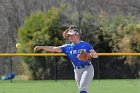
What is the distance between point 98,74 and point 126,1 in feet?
86.5

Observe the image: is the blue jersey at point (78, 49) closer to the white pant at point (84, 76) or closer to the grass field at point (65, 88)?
the white pant at point (84, 76)

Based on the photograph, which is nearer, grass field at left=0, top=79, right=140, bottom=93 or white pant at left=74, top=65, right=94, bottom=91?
white pant at left=74, top=65, right=94, bottom=91

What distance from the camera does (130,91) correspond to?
55.8ft

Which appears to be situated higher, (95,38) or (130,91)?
(95,38)

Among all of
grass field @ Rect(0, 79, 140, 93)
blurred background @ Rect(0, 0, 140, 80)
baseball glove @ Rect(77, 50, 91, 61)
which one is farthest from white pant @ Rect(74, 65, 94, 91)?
blurred background @ Rect(0, 0, 140, 80)

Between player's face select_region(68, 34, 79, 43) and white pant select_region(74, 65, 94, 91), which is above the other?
player's face select_region(68, 34, 79, 43)

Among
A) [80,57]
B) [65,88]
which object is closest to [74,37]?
[80,57]

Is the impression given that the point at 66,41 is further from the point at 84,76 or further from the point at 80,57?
the point at 80,57

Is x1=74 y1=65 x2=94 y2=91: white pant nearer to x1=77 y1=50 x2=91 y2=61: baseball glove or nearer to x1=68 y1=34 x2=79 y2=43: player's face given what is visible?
x1=77 y1=50 x2=91 y2=61: baseball glove

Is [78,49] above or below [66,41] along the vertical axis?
below

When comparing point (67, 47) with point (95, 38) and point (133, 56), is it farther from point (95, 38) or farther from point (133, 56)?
point (95, 38)

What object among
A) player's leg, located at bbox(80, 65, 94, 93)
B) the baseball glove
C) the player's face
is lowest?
player's leg, located at bbox(80, 65, 94, 93)

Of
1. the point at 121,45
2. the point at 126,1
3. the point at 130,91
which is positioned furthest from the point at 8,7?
the point at 130,91

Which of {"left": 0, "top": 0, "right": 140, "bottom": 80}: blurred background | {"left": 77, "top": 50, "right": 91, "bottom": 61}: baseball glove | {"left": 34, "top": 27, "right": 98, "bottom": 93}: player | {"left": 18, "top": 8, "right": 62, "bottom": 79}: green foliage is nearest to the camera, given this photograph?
{"left": 77, "top": 50, "right": 91, "bottom": 61}: baseball glove
